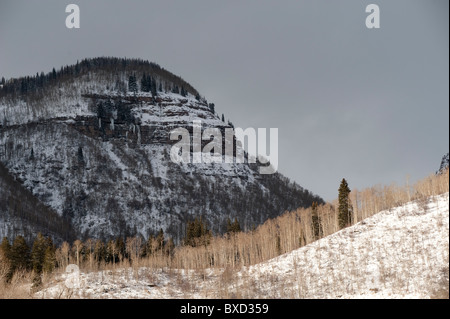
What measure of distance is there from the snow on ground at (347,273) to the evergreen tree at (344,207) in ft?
65.3

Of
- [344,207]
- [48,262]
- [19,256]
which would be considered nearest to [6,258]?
[19,256]

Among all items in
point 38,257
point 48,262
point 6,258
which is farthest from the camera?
point 38,257

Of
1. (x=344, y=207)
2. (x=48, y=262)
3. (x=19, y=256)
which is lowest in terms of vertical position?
→ (x=48, y=262)

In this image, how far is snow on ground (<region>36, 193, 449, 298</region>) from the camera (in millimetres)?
49906

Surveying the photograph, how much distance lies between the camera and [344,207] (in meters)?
96.6

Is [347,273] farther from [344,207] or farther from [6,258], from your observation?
[6,258]

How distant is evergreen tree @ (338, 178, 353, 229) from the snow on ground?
65.3 feet

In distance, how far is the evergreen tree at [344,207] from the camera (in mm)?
94600

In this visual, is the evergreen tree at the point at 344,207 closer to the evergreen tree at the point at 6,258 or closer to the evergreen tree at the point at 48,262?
the evergreen tree at the point at 48,262

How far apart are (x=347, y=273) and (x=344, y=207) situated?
140 ft

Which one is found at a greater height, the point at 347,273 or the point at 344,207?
the point at 344,207

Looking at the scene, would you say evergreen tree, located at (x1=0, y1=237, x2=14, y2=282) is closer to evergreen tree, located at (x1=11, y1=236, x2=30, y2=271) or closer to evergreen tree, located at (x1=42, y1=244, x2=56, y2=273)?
evergreen tree, located at (x1=11, y1=236, x2=30, y2=271)

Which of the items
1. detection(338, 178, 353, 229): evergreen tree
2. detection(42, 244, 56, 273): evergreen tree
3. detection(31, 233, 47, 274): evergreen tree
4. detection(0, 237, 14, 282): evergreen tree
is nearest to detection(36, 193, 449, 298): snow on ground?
detection(338, 178, 353, 229): evergreen tree

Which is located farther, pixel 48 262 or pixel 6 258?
A: pixel 48 262
